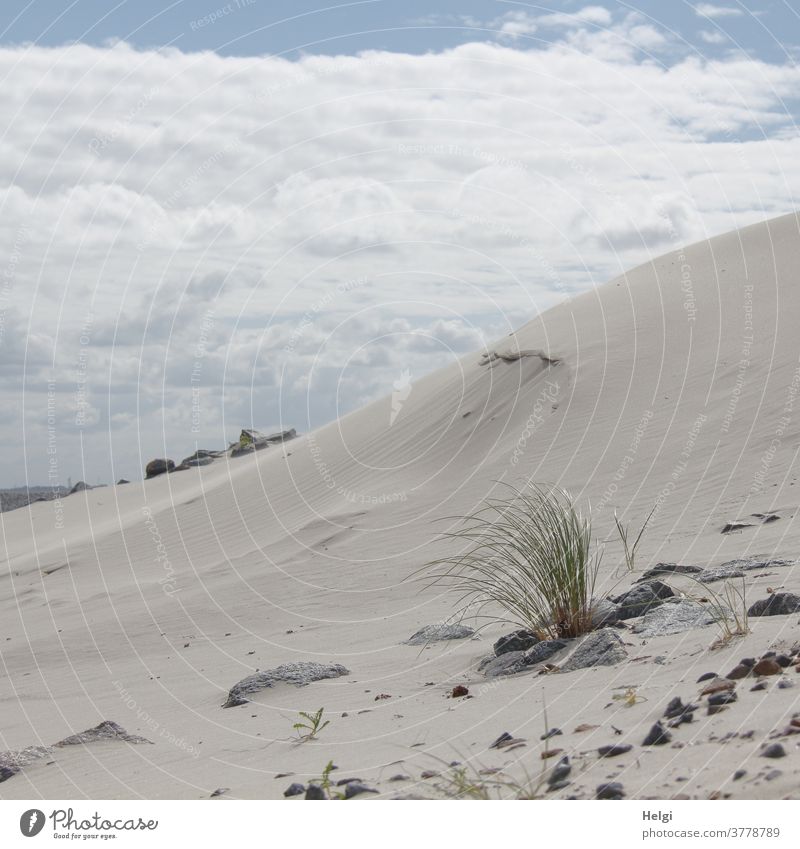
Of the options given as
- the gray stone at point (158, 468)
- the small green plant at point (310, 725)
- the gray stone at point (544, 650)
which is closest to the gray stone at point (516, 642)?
the gray stone at point (544, 650)

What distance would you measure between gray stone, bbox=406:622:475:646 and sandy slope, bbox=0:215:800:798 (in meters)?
0.16

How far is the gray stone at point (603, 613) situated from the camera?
5.69m

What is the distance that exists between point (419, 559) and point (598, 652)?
5.67 meters

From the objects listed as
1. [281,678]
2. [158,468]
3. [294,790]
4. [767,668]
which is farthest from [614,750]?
[158,468]

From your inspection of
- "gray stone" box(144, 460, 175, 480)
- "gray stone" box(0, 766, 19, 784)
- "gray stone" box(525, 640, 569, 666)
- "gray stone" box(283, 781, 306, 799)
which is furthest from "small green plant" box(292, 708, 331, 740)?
"gray stone" box(144, 460, 175, 480)

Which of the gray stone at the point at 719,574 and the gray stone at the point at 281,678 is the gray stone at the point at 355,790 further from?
the gray stone at the point at 719,574

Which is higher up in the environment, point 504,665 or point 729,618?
point 729,618

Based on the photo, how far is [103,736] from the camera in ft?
17.6

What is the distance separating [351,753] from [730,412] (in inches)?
350

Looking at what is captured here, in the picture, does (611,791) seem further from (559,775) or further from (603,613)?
(603,613)

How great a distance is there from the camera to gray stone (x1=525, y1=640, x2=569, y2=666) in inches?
211

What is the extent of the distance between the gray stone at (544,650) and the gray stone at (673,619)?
0.41 m

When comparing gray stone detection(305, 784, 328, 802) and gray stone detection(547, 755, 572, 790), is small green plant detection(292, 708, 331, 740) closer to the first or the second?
gray stone detection(305, 784, 328, 802)

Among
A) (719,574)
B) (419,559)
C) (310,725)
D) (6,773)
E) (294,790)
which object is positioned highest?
(719,574)
